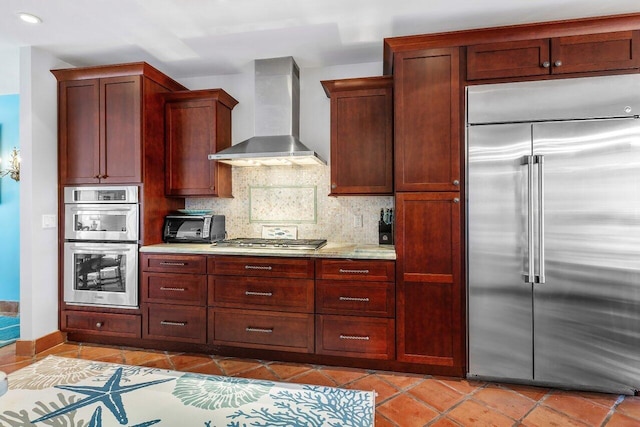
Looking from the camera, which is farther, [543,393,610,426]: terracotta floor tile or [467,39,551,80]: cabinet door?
[467,39,551,80]: cabinet door

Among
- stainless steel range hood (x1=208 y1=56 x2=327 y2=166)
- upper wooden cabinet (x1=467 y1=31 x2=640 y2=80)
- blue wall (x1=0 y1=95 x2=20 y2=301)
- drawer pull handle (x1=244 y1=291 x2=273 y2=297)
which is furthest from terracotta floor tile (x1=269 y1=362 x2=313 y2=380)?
blue wall (x1=0 y1=95 x2=20 y2=301)

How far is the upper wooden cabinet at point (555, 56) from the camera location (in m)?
2.31

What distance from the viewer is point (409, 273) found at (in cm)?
258

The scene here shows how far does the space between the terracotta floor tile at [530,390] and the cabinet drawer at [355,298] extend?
3.14 ft

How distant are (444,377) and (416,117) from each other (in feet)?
6.44

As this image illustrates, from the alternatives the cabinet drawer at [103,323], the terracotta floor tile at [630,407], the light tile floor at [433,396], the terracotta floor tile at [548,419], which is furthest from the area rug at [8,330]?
the terracotta floor tile at [630,407]

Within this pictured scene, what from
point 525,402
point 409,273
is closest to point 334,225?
point 409,273

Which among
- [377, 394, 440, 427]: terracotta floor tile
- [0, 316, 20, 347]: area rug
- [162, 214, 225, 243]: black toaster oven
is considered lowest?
[377, 394, 440, 427]: terracotta floor tile

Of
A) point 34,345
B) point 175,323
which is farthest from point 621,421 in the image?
point 34,345

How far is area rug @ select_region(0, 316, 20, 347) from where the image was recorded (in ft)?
10.6

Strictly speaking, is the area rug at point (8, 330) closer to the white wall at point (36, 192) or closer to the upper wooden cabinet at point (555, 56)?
the white wall at point (36, 192)

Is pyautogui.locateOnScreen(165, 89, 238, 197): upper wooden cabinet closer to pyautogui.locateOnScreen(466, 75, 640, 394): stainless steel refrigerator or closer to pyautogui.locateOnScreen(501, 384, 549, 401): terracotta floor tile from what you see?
pyautogui.locateOnScreen(466, 75, 640, 394): stainless steel refrigerator

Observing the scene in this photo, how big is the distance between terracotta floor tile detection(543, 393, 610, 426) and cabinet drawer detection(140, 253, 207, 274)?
8.84ft

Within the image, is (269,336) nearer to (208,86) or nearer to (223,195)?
(223,195)
